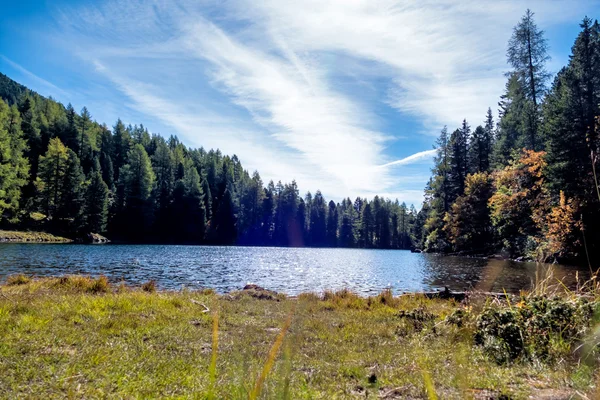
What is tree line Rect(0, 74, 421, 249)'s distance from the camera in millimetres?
73000

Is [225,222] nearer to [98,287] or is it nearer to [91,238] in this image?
[91,238]

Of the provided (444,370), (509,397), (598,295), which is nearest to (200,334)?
(444,370)

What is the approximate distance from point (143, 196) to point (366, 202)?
279 ft

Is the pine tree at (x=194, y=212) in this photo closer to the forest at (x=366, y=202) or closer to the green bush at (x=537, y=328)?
the forest at (x=366, y=202)

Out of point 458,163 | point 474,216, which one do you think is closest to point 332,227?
point 458,163

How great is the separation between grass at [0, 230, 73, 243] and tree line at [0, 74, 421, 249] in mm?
3907

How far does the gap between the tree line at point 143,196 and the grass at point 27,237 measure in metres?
3.91

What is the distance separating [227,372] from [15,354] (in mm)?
3591

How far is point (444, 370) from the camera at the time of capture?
5.89m

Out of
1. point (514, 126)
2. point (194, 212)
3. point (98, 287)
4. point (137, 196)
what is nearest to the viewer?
point (98, 287)

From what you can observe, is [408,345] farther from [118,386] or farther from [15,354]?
[15,354]

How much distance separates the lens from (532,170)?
1620 inches

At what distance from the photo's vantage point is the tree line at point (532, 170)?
33.8 m

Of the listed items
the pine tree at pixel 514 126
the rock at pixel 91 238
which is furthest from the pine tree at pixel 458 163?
the rock at pixel 91 238
